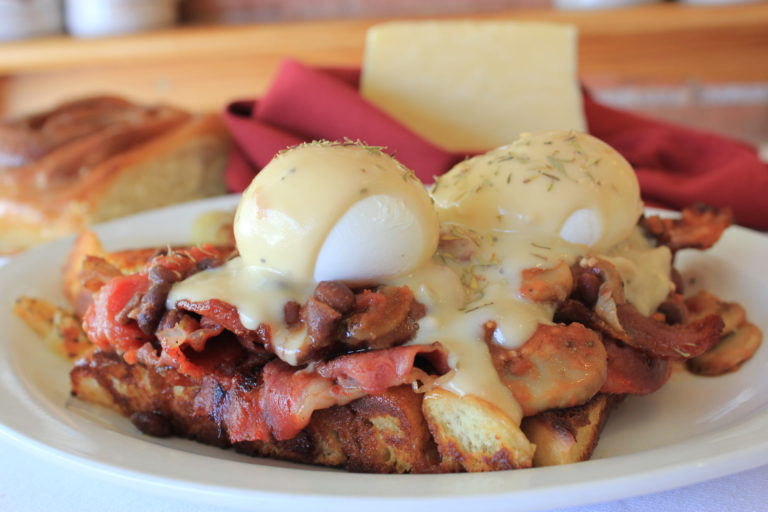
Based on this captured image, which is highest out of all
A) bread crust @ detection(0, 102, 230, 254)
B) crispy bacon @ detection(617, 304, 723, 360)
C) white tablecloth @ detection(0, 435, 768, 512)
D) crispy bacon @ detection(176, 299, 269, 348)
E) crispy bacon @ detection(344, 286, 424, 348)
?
crispy bacon @ detection(344, 286, 424, 348)

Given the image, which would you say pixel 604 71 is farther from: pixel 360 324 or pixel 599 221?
pixel 360 324

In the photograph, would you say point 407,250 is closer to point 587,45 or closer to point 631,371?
point 631,371

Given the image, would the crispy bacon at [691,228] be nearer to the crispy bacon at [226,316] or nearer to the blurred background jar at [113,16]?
the crispy bacon at [226,316]

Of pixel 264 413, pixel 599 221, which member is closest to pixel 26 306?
pixel 264 413

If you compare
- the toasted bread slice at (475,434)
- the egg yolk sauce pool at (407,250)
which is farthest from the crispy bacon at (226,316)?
the toasted bread slice at (475,434)

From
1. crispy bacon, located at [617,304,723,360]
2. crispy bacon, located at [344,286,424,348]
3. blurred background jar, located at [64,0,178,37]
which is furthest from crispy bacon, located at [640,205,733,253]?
blurred background jar, located at [64,0,178,37]

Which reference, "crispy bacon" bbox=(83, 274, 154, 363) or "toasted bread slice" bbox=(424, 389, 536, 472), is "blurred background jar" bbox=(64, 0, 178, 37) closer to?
"crispy bacon" bbox=(83, 274, 154, 363)
